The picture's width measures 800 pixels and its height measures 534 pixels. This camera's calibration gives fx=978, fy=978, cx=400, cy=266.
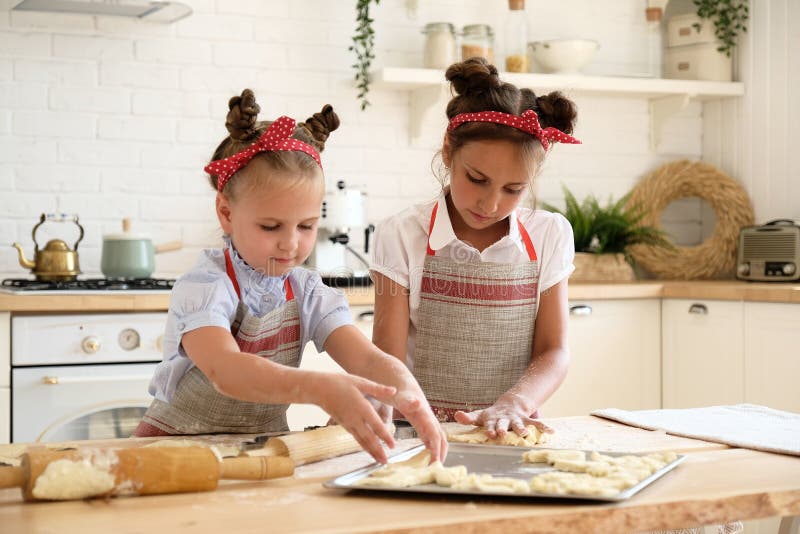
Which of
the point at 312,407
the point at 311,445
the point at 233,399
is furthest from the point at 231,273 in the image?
the point at 312,407

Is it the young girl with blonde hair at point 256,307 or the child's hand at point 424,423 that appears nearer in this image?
the child's hand at point 424,423

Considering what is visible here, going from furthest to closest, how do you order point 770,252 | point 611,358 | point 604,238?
point 604,238 → point 770,252 → point 611,358

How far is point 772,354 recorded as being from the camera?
10.1 feet

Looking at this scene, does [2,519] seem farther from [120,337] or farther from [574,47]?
[574,47]

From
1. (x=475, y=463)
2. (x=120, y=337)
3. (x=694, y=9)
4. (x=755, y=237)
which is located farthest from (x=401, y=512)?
(x=694, y=9)

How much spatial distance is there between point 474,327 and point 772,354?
1.60 m

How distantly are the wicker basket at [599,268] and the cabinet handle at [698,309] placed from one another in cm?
31

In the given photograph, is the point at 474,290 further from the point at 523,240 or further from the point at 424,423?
the point at 424,423

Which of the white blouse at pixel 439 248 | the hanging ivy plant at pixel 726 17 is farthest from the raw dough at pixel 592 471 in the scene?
the hanging ivy plant at pixel 726 17

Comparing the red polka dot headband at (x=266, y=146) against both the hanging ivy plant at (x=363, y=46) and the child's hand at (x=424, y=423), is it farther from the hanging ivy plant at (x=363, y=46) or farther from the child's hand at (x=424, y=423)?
the hanging ivy plant at (x=363, y=46)

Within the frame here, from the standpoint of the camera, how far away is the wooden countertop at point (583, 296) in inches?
104

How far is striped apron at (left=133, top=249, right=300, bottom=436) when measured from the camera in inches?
57.6

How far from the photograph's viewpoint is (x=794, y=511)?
1.06 meters

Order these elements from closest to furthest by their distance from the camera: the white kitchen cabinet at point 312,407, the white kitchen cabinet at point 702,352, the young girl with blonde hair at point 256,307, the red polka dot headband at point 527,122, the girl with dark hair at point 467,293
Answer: the young girl with blonde hair at point 256,307, the red polka dot headband at point 527,122, the girl with dark hair at point 467,293, the white kitchen cabinet at point 312,407, the white kitchen cabinet at point 702,352
